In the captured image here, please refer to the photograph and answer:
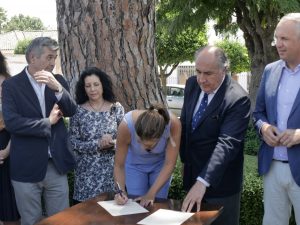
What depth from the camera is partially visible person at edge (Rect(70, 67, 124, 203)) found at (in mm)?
3855

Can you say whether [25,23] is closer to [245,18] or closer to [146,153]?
[245,18]

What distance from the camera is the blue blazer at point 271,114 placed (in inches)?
122

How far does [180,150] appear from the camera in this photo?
11.6ft

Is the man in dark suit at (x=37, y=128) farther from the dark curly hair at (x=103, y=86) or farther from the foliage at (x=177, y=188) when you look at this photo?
the foliage at (x=177, y=188)

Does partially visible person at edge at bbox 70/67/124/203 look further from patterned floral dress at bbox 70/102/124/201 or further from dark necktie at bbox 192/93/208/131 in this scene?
dark necktie at bbox 192/93/208/131

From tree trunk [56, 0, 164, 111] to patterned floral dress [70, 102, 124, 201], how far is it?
2.95ft

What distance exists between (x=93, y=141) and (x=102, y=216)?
3.82ft

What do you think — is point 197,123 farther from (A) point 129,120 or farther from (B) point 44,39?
(B) point 44,39

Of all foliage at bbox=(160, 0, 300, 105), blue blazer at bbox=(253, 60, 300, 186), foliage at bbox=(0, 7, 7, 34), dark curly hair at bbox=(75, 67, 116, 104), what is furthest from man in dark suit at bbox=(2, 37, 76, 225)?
foliage at bbox=(0, 7, 7, 34)

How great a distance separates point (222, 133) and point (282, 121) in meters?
0.43

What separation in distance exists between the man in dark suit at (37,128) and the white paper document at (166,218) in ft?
3.84

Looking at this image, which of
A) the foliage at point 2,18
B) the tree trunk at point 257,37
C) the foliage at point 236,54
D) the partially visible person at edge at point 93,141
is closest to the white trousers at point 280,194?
the partially visible person at edge at point 93,141

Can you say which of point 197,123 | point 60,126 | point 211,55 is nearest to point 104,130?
point 60,126

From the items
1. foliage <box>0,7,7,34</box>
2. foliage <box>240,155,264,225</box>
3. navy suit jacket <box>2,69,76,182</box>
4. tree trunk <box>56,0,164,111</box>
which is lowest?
foliage <box>240,155,264,225</box>
